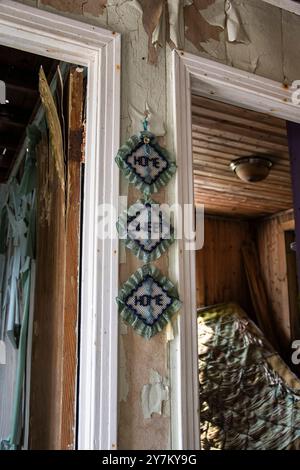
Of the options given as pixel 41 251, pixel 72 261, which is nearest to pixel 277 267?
pixel 41 251

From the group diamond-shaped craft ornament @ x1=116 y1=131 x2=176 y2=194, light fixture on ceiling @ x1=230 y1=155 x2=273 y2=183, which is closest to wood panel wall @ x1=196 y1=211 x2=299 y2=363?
light fixture on ceiling @ x1=230 y1=155 x2=273 y2=183

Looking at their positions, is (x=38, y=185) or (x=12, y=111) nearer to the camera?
(x=38, y=185)

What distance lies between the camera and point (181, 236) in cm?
132

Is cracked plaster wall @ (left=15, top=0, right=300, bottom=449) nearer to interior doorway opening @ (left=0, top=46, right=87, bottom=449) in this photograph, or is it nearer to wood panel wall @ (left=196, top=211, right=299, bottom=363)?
interior doorway opening @ (left=0, top=46, right=87, bottom=449)

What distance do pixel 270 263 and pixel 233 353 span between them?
1476 mm

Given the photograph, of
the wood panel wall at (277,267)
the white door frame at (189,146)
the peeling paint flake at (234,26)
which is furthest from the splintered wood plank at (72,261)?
the wood panel wall at (277,267)

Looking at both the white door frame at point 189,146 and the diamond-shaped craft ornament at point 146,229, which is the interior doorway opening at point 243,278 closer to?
the white door frame at point 189,146

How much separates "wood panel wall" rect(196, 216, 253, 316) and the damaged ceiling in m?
0.60

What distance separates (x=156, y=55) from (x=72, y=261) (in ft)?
2.40

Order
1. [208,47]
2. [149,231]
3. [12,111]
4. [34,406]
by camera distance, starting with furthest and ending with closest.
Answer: [12,111] < [34,406] < [208,47] < [149,231]

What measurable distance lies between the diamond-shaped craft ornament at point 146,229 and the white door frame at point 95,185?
51mm

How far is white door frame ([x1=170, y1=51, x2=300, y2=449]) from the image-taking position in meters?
1.20
